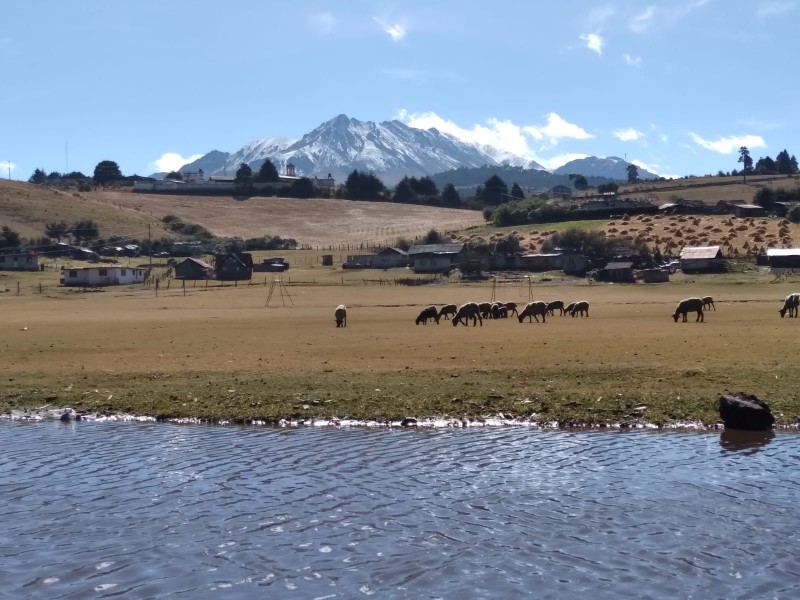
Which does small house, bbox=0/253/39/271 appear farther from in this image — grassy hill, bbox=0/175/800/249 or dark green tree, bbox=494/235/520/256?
dark green tree, bbox=494/235/520/256

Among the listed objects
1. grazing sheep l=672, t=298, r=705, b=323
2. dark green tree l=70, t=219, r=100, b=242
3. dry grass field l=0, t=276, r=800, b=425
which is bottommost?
dry grass field l=0, t=276, r=800, b=425

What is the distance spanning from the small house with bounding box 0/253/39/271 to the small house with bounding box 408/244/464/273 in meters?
→ 48.1

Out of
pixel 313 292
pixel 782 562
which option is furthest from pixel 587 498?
pixel 313 292

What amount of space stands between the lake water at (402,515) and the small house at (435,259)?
103 m

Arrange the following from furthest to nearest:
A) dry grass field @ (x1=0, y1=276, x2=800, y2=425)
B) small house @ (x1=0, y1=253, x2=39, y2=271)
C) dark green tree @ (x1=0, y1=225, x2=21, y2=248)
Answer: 1. dark green tree @ (x1=0, y1=225, x2=21, y2=248)
2. small house @ (x1=0, y1=253, x2=39, y2=271)
3. dry grass field @ (x1=0, y1=276, x2=800, y2=425)

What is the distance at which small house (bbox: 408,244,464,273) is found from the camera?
12456 centimetres

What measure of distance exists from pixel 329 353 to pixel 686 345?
44.5ft

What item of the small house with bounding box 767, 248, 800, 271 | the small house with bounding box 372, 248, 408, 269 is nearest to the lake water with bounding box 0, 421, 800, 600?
the small house with bounding box 767, 248, 800, 271

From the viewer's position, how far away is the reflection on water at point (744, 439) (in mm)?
19250

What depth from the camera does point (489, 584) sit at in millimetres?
11914

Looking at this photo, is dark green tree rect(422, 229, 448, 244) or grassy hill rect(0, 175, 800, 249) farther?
grassy hill rect(0, 175, 800, 249)

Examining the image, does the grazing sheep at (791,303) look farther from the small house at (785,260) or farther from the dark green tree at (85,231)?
the dark green tree at (85,231)

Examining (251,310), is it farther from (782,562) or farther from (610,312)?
(782,562)

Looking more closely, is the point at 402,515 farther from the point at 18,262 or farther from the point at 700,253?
the point at 18,262
